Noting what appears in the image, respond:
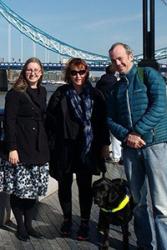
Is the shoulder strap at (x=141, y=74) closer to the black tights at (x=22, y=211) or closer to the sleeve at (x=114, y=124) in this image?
the sleeve at (x=114, y=124)

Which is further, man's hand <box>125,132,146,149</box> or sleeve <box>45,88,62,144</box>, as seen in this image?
sleeve <box>45,88,62,144</box>

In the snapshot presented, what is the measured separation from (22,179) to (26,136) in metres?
0.33

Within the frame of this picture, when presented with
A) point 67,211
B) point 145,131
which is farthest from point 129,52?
point 67,211

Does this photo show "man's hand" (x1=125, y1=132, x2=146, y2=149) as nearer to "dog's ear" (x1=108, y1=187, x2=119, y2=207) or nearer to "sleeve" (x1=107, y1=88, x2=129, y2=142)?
"sleeve" (x1=107, y1=88, x2=129, y2=142)

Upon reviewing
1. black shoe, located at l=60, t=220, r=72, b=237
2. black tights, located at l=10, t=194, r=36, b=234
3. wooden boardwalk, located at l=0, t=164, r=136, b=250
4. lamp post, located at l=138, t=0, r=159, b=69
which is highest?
lamp post, located at l=138, t=0, r=159, b=69

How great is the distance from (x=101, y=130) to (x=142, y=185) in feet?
2.03

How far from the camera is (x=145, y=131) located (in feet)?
9.75

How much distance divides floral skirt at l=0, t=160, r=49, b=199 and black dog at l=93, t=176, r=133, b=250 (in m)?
0.54

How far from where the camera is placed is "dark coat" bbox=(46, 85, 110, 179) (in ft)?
12.1

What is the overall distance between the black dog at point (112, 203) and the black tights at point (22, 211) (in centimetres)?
65

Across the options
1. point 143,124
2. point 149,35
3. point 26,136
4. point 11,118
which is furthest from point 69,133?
point 149,35

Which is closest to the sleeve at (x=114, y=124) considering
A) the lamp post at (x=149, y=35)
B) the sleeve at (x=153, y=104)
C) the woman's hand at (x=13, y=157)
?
the sleeve at (x=153, y=104)

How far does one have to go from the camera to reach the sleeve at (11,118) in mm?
3570

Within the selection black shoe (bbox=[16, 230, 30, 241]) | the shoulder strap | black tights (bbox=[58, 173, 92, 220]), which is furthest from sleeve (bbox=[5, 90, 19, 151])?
the shoulder strap
